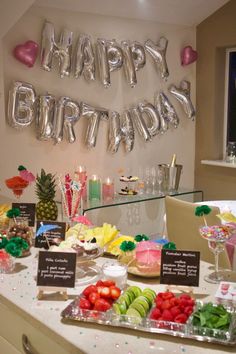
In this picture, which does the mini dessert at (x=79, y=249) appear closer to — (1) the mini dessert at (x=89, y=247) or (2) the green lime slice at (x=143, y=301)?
(1) the mini dessert at (x=89, y=247)

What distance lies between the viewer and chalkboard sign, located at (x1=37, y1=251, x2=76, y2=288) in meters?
1.55

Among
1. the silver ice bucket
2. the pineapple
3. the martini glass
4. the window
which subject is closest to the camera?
the martini glass

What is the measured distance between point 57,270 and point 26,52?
2698mm

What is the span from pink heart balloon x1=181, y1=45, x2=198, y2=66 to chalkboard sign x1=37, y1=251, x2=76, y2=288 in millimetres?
3875

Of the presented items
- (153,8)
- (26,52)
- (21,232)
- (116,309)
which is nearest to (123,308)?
(116,309)

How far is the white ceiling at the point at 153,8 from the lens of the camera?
410 cm

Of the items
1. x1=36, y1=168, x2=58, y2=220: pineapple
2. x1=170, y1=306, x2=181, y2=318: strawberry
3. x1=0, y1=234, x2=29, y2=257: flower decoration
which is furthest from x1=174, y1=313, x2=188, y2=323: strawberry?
x1=36, y1=168, x2=58, y2=220: pineapple

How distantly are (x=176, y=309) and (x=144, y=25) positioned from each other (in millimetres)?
3824

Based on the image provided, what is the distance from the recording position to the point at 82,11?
4203mm

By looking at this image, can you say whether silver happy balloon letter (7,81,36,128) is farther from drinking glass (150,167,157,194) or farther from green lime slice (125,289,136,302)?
green lime slice (125,289,136,302)

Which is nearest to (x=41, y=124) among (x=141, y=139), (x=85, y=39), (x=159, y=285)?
(x=85, y=39)

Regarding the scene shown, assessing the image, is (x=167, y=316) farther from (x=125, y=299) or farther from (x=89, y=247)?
(x=89, y=247)

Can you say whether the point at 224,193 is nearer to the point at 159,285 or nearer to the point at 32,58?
→ the point at 32,58

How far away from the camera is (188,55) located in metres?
5.00
